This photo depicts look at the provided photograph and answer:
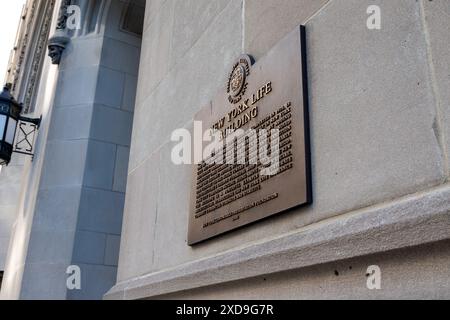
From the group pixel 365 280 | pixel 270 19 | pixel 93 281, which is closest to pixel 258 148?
pixel 270 19

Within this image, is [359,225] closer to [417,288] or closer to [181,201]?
[417,288]

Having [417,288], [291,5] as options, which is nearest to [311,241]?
[417,288]

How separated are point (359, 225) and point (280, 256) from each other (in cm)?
56

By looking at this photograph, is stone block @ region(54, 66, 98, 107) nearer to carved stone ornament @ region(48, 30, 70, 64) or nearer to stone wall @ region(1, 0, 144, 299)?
stone wall @ region(1, 0, 144, 299)

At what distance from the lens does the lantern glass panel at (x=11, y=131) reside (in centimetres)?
847

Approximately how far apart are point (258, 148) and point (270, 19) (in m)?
1.02

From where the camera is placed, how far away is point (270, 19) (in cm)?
342

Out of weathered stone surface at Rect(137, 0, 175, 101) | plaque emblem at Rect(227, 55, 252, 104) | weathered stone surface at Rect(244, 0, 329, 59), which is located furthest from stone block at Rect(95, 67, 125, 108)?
plaque emblem at Rect(227, 55, 252, 104)

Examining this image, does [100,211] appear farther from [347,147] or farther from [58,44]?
[347,147]

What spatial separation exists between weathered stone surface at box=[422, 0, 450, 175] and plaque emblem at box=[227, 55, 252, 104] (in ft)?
4.92

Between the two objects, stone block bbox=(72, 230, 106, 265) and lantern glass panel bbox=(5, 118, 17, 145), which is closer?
stone block bbox=(72, 230, 106, 265)

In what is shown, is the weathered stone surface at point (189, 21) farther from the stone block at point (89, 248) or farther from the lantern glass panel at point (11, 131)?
the lantern glass panel at point (11, 131)

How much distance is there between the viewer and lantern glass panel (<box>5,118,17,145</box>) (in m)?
8.47

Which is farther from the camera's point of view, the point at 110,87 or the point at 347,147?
the point at 110,87
